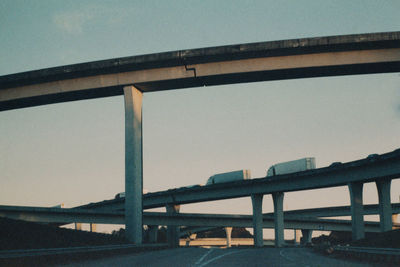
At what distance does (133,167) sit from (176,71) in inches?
292

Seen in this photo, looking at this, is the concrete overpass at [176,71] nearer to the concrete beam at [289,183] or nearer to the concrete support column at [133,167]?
the concrete support column at [133,167]

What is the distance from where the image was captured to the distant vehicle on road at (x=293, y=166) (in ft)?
239

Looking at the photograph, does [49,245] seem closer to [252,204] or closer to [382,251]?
[382,251]

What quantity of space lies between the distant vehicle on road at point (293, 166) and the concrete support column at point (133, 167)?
138 feet

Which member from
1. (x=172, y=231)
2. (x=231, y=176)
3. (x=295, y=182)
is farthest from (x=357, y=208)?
(x=172, y=231)

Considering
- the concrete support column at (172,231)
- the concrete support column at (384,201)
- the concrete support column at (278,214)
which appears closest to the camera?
the concrete support column at (384,201)

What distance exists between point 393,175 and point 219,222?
4138cm

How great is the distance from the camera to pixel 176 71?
34.7 meters

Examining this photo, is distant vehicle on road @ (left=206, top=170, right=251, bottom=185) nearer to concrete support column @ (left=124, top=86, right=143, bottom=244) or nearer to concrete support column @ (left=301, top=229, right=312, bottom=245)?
concrete support column @ (left=301, top=229, right=312, bottom=245)

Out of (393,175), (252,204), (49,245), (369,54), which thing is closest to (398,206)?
(252,204)

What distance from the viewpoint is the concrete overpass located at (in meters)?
31.8

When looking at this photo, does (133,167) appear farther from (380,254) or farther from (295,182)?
(295,182)

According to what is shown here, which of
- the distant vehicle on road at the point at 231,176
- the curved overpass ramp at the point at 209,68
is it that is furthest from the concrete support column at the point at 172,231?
the curved overpass ramp at the point at 209,68

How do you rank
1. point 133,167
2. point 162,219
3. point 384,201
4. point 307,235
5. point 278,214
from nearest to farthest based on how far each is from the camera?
point 133,167 < point 384,201 < point 278,214 < point 162,219 < point 307,235
